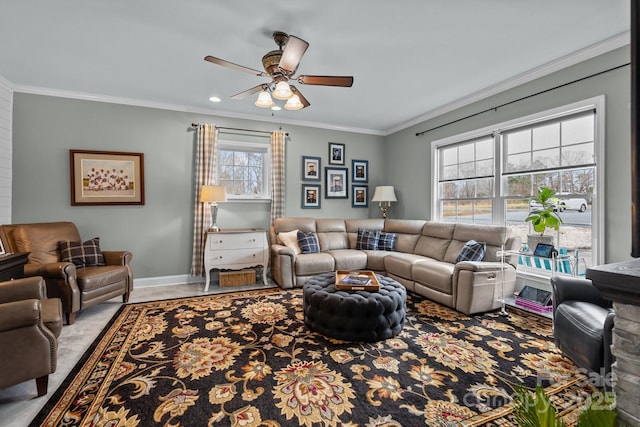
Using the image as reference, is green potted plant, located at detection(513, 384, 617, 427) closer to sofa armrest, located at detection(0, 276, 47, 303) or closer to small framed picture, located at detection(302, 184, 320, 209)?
sofa armrest, located at detection(0, 276, 47, 303)

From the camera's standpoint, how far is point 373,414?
5.26 ft

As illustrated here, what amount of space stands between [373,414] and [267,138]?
430 centimetres

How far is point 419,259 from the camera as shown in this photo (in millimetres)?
3930

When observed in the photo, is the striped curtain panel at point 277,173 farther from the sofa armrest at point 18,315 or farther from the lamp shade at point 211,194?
the sofa armrest at point 18,315

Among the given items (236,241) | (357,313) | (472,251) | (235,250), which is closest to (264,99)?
(357,313)

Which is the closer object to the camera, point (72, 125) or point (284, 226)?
point (72, 125)

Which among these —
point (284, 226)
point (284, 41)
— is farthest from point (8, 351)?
point (284, 226)

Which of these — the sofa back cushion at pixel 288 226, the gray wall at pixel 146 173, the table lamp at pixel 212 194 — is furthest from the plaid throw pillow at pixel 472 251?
the table lamp at pixel 212 194

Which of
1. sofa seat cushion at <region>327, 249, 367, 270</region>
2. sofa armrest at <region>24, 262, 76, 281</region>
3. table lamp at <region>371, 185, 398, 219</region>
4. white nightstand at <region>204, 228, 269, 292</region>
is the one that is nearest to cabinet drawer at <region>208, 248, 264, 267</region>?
white nightstand at <region>204, 228, 269, 292</region>

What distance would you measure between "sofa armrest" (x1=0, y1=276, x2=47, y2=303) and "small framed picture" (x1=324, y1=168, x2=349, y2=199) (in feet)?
13.4

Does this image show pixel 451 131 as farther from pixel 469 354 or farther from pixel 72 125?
pixel 72 125

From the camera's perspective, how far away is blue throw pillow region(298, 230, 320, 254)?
444 centimetres

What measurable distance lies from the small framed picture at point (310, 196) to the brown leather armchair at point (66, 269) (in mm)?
2830

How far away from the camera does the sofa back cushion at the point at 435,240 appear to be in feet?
13.4
